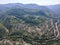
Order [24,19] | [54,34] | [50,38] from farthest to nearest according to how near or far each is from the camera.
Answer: [24,19]
[54,34]
[50,38]

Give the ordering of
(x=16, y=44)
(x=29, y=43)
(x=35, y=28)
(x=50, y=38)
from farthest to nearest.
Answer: (x=35, y=28) → (x=50, y=38) → (x=29, y=43) → (x=16, y=44)

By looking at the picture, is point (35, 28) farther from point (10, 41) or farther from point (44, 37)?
point (10, 41)

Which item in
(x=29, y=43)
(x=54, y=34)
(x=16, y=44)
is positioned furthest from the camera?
(x=54, y=34)

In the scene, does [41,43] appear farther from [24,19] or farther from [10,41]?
[24,19]

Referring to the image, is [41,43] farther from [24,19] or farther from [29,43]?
[24,19]

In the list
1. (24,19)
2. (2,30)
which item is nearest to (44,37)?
(2,30)

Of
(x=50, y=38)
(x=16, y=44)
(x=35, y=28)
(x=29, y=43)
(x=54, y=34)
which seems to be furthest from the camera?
(x=35, y=28)

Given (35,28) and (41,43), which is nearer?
(41,43)

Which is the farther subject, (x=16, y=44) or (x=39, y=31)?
(x=39, y=31)

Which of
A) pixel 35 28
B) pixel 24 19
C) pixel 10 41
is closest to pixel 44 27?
pixel 35 28
